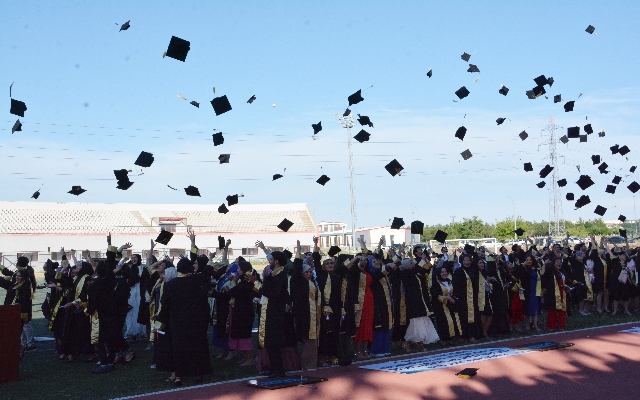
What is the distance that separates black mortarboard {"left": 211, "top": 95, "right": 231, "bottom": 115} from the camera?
→ 46.4 ft

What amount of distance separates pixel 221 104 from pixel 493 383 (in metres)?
8.11

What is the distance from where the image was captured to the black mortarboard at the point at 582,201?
58.1 feet

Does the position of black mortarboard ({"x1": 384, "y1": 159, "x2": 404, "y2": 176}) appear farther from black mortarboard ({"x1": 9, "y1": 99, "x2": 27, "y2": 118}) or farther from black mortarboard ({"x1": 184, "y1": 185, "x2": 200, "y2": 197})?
black mortarboard ({"x1": 9, "y1": 99, "x2": 27, "y2": 118})

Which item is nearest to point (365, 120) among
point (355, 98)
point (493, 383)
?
point (355, 98)

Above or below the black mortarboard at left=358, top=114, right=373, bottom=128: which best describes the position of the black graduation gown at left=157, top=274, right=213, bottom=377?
below

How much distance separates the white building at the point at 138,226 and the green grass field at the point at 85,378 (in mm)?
45997

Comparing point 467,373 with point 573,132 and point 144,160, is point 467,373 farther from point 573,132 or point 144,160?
point 573,132

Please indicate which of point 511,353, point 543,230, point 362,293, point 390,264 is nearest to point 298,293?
point 362,293

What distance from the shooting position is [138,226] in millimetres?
70062

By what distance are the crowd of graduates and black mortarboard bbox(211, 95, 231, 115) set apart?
9.93ft

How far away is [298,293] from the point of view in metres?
10.9

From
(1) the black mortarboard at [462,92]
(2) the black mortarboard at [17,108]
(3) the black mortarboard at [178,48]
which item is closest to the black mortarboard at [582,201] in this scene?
(1) the black mortarboard at [462,92]

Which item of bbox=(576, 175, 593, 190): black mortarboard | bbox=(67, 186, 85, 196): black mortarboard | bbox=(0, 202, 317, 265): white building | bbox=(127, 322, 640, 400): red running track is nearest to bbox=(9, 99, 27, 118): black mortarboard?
bbox=(67, 186, 85, 196): black mortarboard

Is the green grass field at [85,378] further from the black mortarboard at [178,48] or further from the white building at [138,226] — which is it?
the white building at [138,226]
